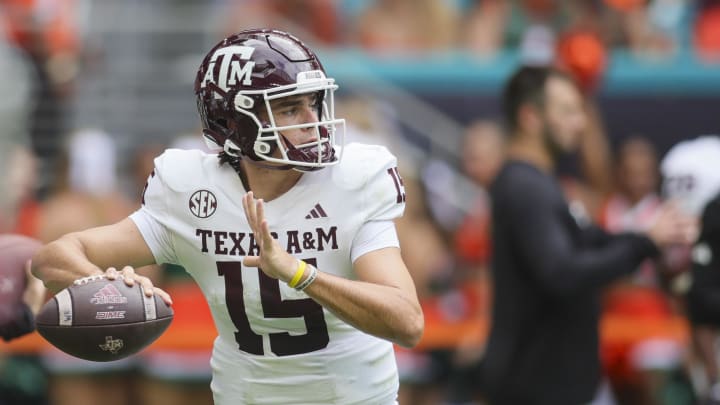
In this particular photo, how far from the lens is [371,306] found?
10.3ft

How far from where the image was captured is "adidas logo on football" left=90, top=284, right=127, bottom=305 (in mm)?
3340

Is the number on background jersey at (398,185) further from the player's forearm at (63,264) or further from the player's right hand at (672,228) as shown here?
the player's right hand at (672,228)

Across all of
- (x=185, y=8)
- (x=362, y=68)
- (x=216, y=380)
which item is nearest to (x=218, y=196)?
(x=216, y=380)

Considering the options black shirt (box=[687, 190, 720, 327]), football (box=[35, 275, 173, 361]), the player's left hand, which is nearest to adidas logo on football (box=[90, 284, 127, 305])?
football (box=[35, 275, 173, 361])

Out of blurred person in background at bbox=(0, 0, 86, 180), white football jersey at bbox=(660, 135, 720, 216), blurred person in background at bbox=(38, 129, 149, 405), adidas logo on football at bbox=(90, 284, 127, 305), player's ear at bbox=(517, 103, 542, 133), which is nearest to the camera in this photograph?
adidas logo on football at bbox=(90, 284, 127, 305)

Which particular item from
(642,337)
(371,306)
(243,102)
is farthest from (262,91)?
(642,337)

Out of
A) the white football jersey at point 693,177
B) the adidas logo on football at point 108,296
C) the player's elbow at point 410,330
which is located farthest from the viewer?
the white football jersey at point 693,177

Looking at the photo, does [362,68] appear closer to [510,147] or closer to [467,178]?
[467,178]

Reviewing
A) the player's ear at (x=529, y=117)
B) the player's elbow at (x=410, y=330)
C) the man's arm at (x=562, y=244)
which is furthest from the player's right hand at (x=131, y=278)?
the player's ear at (x=529, y=117)

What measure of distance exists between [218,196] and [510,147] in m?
1.89

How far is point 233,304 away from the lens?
348cm

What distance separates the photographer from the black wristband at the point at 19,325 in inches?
150

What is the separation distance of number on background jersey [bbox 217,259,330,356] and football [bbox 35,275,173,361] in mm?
208

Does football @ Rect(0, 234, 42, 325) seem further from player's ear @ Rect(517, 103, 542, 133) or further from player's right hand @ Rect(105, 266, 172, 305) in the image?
player's ear @ Rect(517, 103, 542, 133)
